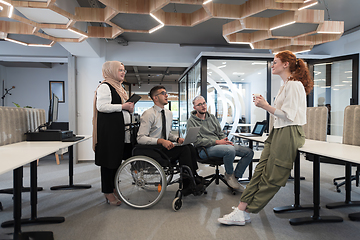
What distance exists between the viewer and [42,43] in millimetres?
4066

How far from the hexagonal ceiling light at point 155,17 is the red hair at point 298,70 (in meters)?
1.02

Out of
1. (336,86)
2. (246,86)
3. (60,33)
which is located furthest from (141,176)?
(336,86)

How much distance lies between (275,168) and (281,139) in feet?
0.81

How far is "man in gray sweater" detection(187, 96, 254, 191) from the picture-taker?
284cm

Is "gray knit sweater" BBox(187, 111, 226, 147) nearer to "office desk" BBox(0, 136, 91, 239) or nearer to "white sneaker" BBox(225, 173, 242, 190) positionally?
"white sneaker" BBox(225, 173, 242, 190)

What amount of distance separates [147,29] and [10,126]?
2217mm

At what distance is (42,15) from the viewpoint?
2.90 m

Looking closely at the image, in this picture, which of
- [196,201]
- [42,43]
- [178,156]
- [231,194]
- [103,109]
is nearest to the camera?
[103,109]

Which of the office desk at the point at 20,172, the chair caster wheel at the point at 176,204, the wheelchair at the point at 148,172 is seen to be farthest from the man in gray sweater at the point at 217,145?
the office desk at the point at 20,172

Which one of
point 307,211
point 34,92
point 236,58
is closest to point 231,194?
point 307,211

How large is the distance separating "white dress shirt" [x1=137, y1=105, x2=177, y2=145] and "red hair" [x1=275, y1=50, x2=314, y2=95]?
4.58ft

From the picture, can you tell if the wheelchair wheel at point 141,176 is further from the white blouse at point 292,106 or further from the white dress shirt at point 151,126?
the white blouse at point 292,106

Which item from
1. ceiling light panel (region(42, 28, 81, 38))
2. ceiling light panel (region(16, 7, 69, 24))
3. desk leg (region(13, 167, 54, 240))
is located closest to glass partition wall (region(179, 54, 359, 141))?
ceiling light panel (region(42, 28, 81, 38))

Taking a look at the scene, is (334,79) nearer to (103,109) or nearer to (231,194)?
(231,194)
